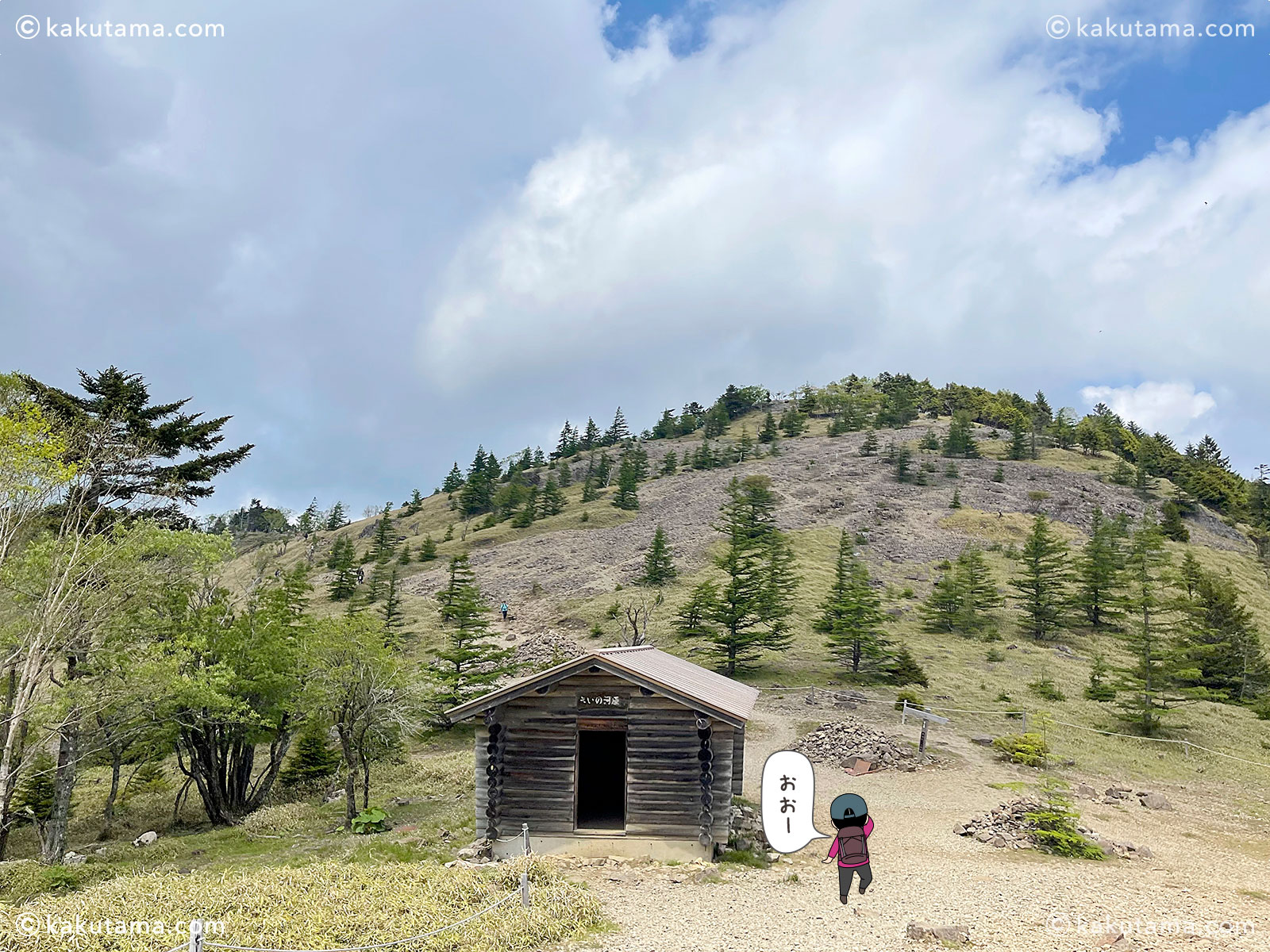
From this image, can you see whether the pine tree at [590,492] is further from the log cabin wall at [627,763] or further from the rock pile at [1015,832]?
the log cabin wall at [627,763]

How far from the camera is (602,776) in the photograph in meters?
24.0

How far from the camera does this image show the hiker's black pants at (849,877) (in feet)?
47.6

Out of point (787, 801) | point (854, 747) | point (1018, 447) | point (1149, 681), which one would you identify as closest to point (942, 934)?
point (787, 801)

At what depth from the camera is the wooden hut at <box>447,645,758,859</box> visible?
1727 centimetres

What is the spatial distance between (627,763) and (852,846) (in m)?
5.42

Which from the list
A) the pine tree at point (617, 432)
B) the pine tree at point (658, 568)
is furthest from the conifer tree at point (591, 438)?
the pine tree at point (658, 568)

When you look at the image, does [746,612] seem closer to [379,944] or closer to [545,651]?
[545,651]

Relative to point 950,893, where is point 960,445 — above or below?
above

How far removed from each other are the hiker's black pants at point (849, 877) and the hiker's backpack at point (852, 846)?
0.34 ft

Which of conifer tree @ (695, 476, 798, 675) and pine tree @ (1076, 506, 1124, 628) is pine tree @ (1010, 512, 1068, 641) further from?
conifer tree @ (695, 476, 798, 675)

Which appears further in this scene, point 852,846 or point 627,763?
point 627,763

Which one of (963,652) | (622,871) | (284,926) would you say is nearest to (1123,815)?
(622,871)

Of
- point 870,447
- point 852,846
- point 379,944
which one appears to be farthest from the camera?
point 870,447

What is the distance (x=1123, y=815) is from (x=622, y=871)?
15888 millimetres
